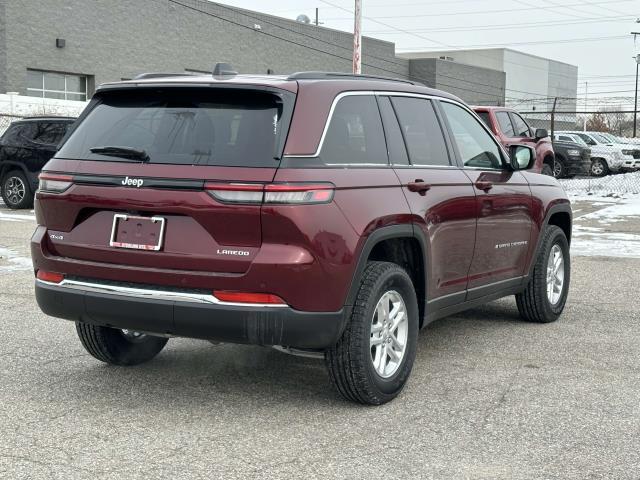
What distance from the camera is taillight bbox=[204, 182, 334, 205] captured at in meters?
4.40

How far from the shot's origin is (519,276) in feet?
22.4

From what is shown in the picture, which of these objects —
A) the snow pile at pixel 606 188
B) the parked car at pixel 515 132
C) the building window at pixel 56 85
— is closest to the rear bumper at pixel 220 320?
the parked car at pixel 515 132

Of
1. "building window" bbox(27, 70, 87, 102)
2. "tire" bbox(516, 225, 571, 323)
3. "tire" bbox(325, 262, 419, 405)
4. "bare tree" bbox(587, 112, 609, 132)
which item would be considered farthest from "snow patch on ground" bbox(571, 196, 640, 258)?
"bare tree" bbox(587, 112, 609, 132)

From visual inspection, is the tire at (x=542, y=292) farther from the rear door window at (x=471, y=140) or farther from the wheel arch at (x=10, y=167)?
the wheel arch at (x=10, y=167)

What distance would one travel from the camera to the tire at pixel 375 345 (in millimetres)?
4762

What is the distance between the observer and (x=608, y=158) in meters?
32.2

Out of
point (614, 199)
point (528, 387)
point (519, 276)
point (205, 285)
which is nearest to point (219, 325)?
point (205, 285)

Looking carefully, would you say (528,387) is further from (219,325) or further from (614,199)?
(614,199)

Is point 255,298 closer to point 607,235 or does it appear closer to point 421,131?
point 421,131

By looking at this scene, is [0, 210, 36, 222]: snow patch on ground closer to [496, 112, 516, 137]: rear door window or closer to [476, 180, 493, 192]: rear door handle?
[496, 112, 516, 137]: rear door window

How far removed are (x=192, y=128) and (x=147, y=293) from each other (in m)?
0.89

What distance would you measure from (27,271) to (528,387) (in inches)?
247

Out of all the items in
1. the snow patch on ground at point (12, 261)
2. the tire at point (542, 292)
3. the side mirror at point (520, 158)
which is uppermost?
the side mirror at point (520, 158)

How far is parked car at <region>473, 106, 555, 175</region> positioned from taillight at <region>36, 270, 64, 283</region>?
1222 cm
